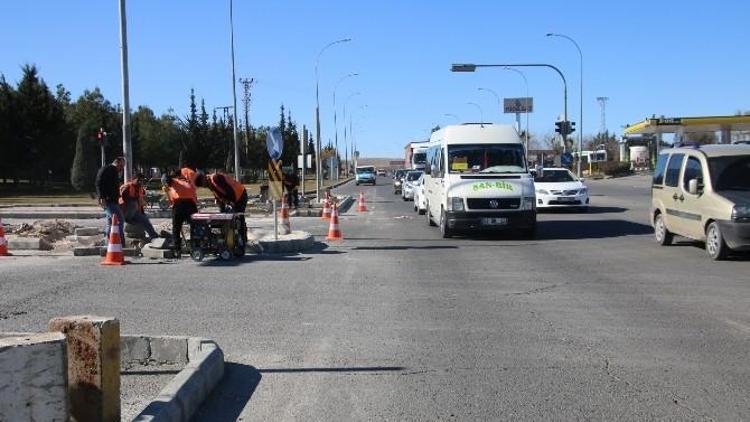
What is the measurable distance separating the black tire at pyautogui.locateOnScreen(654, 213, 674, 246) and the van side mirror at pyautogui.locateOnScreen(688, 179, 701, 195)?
1781 millimetres

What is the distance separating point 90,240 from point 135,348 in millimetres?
10320

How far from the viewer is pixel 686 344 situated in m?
6.98

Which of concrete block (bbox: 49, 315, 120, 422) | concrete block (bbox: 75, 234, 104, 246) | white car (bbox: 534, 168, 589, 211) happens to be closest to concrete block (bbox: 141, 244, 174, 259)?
concrete block (bbox: 75, 234, 104, 246)

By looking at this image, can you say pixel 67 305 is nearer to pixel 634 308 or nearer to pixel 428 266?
pixel 428 266

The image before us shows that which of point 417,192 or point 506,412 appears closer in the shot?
point 506,412

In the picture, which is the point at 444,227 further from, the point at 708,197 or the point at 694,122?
the point at 694,122

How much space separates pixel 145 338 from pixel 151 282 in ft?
15.2

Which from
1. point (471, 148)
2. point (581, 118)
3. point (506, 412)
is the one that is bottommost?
point (506, 412)

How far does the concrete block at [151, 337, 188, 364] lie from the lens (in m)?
6.35

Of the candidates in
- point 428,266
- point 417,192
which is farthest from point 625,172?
point 428,266

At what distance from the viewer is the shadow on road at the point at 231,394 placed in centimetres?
512

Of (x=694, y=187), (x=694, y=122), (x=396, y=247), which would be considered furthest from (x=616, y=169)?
(x=694, y=187)

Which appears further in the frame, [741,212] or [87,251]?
[87,251]

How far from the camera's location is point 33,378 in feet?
12.4
